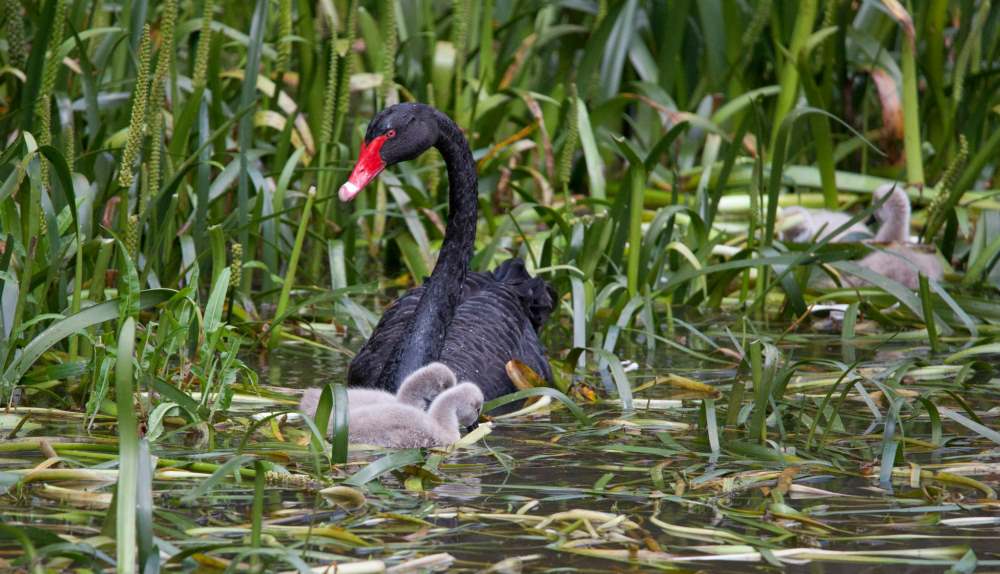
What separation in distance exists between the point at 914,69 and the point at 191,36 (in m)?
3.35

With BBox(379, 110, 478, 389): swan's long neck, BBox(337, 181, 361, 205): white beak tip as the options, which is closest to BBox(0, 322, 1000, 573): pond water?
BBox(379, 110, 478, 389): swan's long neck

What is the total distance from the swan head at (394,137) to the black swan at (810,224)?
2569 mm

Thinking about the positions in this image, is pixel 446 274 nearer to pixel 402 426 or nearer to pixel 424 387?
pixel 424 387

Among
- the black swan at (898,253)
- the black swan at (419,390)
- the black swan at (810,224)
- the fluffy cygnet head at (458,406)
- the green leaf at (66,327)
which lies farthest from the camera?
the black swan at (810,224)

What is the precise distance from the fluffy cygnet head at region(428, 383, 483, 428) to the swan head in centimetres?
77

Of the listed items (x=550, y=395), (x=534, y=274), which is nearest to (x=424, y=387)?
(x=550, y=395)

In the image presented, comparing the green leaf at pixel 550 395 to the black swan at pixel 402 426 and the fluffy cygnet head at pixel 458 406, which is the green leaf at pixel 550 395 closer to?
the fluffy cygnet head at pixel 458 406

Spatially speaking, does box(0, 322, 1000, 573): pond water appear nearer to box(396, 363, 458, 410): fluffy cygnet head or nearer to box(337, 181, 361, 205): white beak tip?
box(396, 363, 458, 410): fluffy cygnet head

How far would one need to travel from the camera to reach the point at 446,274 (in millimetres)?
4660

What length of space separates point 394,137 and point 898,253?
2.56 m

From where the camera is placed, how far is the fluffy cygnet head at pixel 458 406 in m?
3.88

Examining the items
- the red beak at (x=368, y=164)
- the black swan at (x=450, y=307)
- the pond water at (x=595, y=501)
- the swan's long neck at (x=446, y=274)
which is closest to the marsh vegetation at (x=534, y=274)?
the pond water at (x=595, y=501)

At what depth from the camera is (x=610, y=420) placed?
420 centimetres

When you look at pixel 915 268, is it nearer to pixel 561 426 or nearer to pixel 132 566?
pixel 561 426
